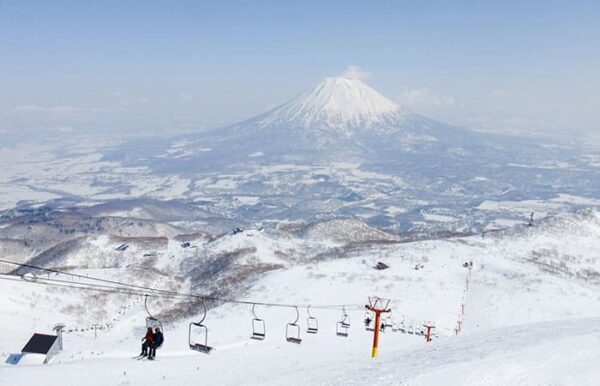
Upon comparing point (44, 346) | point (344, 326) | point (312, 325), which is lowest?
point (44, 346)

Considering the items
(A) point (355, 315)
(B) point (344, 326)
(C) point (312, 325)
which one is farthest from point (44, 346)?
(A) point (355, 315)

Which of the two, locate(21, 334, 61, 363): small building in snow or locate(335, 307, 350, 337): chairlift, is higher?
locate(335, 307, 350, 337): chairlift

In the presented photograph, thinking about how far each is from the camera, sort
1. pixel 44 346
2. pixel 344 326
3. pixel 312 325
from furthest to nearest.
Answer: pixel 312 325 < pixel 44 346 < pixel 344 326

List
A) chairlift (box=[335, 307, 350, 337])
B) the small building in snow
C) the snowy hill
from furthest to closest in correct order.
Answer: the small building in snow
chairlift (box=[335, 307, 350, 337])
the snowy hill

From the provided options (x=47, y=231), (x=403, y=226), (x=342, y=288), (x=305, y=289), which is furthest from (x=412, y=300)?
(x=403, y=226)

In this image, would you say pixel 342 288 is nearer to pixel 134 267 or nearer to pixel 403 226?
pixel 134 267

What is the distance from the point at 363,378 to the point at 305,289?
1319 inches

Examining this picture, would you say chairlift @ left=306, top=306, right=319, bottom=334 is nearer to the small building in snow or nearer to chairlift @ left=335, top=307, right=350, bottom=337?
chairlift @ left=335, top=307, right=350, bottom=337

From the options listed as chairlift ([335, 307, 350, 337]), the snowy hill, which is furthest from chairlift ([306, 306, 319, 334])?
chairlift ([335, 307, 350, 337])

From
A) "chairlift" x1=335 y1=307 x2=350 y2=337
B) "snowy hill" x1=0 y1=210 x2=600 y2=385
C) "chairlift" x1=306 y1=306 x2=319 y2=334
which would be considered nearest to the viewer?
"snowy hill" x1=0 y1=210 x2=600 y2=385

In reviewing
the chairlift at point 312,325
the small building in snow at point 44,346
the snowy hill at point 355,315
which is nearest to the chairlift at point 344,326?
the snowy hill at point 355,315

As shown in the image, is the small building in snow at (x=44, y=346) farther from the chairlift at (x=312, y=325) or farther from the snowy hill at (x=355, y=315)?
the chairlift at (x=312, y=325)

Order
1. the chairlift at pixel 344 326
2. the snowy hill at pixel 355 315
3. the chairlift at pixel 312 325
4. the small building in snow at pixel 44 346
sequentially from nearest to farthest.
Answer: the snowy hill at pixel 355 315 → the chairlift at pixel 312 325 → the chairlift at pixel 344 326 → the small building in snow at pixel 44 346

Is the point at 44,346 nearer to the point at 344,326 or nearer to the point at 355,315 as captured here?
the point at 344,326
